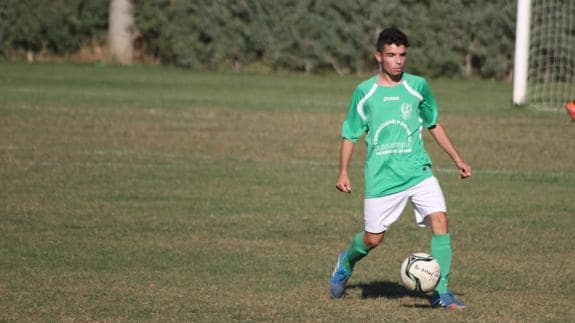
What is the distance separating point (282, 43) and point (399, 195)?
972 inches

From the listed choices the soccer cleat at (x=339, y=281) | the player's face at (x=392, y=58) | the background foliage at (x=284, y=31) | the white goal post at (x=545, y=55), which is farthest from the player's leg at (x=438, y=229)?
the background foliage at (x=284, y=31)

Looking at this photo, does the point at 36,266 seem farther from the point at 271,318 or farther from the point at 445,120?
the point at 445,120

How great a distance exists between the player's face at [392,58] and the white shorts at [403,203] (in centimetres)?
73

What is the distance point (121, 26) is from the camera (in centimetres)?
3566

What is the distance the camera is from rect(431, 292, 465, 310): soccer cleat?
8102 mm

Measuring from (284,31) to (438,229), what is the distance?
24688 mm

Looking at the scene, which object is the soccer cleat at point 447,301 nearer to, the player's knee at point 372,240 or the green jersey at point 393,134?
the player's knee at point 372,240

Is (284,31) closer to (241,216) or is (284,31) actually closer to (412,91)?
(241,216)

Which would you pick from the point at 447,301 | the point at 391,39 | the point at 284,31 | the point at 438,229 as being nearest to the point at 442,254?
the point at 438,229

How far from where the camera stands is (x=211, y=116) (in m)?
21.6

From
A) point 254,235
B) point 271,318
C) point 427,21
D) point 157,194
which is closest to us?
point 271,318

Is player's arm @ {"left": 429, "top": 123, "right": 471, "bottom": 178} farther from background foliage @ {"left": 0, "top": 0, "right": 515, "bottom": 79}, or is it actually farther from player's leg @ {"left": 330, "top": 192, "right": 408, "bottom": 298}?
background foliage @ {"left": 0, "top": 0, "right": 515, "bottom": 79}

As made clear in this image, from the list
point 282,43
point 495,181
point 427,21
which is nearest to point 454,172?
point 495,181

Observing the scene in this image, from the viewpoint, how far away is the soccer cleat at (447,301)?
8102mm
